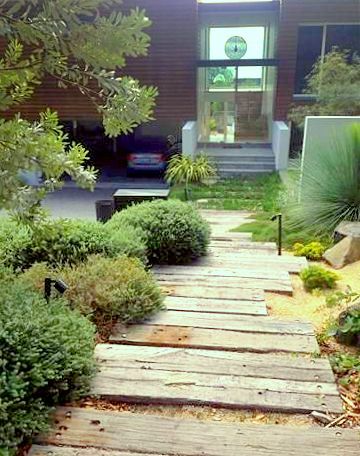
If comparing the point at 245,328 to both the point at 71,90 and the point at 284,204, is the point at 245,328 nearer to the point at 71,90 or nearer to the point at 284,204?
the point at 284,204

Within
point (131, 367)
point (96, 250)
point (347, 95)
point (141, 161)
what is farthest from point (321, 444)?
point (141, 161)

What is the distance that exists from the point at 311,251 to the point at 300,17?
9.32 m

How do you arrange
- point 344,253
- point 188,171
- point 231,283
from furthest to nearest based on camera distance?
point 188,171, point 344,253, point 231,283

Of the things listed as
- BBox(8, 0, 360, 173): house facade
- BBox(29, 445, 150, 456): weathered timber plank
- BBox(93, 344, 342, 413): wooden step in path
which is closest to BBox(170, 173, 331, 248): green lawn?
BBox(8, 0, 360, 173): house facade

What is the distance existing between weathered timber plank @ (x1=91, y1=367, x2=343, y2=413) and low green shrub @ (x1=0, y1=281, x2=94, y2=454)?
0.51 feet

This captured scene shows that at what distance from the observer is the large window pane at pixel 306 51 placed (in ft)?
40.4

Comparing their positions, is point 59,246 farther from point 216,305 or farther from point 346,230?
point 346,230

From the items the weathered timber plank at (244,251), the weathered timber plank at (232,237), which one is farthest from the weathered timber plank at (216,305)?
the weathered timber plank at (232,237)

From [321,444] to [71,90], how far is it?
1229cm

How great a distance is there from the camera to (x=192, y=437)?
173 centimetres

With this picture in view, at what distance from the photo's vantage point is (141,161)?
1241cm

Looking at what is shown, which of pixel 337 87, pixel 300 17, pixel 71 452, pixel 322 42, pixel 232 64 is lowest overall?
pixel 71 452

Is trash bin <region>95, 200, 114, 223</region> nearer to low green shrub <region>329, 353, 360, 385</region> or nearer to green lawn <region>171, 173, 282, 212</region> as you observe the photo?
green lawn <region>171, 173, 282, 212</region>

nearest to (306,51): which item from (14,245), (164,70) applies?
(164,70)
